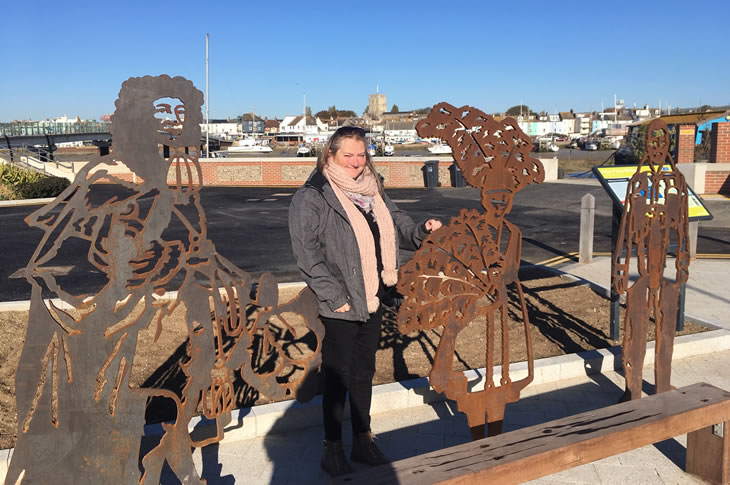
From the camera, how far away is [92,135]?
4825 cm

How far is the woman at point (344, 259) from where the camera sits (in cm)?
338

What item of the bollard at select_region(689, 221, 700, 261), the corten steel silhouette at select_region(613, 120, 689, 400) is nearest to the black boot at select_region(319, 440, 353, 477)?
the corten steel silhouette at select_region(613, 120, 689, 400)

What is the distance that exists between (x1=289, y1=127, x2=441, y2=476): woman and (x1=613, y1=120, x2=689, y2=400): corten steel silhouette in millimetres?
1843

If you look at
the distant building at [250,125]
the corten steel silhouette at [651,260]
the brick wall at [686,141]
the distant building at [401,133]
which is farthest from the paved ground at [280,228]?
the distant building at [250,125]

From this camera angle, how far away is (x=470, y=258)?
3.85 m

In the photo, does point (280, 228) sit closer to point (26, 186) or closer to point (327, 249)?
point (327, 249)

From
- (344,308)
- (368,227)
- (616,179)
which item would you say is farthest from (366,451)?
(616,179)

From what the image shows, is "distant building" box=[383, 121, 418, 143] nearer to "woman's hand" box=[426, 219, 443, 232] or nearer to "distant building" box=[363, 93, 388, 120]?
"distant building" box=[363, 93, 388, 120]

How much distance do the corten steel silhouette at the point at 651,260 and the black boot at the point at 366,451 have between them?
188cm

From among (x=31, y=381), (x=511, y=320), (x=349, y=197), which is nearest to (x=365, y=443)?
(x=349, y=197)

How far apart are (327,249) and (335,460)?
3.91 feet

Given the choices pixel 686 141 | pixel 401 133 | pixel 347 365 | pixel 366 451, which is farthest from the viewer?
pixel 401 133

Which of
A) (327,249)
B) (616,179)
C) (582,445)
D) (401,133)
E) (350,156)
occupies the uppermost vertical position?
(401,133)

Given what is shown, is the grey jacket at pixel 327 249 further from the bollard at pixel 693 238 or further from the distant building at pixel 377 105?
the distant building at pixel 377 105
